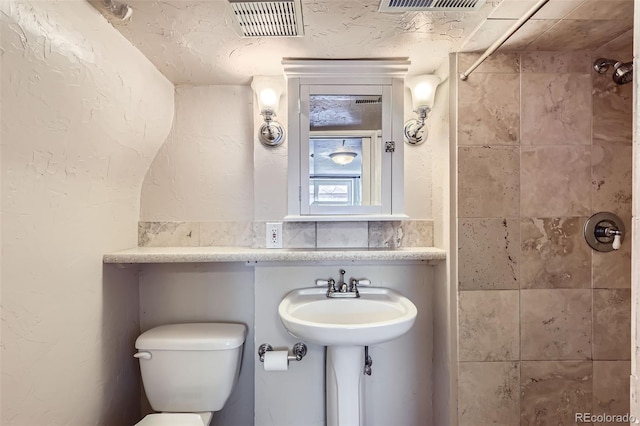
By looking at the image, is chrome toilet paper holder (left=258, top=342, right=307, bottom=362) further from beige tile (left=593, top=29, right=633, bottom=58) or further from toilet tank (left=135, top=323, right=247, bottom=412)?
beige tile (left=593, top=29, right=633, bottom=58)

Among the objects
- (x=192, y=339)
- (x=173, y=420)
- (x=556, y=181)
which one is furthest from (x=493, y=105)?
(x=173, y=420)

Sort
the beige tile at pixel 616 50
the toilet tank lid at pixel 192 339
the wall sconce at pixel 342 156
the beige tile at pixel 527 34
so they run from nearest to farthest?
the beige tile at pixel 527 34, the beige tile at pixel 616 50, the toilet tank lid at pixel 192 339, the wall sconce at pixel 342 156

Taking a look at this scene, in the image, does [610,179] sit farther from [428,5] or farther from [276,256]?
[276,256]

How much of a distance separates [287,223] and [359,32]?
0.90m

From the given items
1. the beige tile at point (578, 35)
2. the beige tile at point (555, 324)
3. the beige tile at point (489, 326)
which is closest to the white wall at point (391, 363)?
the beige tile at point (489, 326)

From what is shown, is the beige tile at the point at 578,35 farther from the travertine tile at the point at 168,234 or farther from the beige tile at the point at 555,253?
the travertine tile at the point at 168,234

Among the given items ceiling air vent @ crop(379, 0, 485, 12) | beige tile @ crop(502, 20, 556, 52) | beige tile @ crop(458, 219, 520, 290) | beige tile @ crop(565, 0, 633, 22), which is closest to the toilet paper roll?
beige tile @ crop(458, 219, 520, 290)

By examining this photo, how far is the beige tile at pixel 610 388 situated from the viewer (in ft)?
4.26

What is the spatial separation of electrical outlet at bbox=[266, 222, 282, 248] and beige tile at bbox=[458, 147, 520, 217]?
0.87 meters

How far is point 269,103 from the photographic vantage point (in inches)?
58.8

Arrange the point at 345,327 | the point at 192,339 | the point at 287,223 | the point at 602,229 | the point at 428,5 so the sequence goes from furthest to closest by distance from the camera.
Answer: the point at 287,223, the point at 192,339, the point at 602,229, the point at 345,327, the point at 428,5

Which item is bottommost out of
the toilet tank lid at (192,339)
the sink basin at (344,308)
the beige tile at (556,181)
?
the toilet tank lid at (192,339)

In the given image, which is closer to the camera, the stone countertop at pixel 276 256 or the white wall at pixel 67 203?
the white wall at pixel 67 203

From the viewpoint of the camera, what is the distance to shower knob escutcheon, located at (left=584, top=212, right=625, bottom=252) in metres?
1.28
